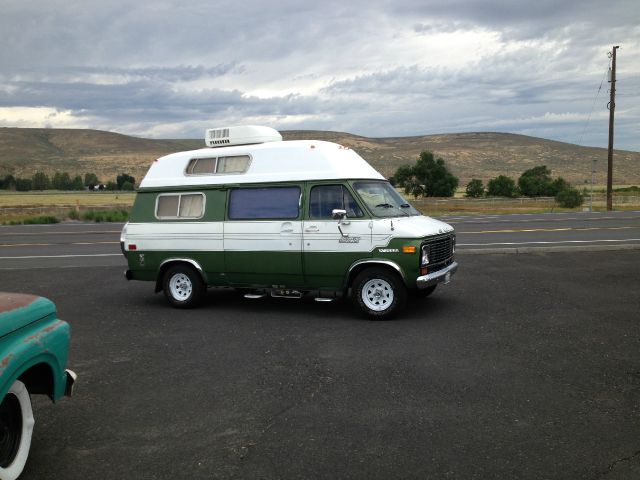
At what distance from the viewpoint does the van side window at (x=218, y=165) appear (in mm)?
9727

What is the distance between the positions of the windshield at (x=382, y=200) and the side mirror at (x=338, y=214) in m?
0.39

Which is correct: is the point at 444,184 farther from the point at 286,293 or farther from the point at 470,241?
the point at 286,293

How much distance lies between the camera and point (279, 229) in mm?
9266

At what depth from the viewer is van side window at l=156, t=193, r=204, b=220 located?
994 cm

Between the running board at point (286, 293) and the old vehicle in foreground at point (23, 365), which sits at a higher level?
the old vehicle in foreground at point (23, 365)

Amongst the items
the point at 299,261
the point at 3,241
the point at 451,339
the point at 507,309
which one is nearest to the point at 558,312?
the point at 507,309

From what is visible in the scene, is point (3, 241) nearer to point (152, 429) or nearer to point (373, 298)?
point (373, 298)

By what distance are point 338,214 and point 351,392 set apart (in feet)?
11.8

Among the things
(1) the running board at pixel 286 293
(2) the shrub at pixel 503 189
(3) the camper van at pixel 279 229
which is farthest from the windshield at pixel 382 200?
(2) the shrub at pixel 503 189

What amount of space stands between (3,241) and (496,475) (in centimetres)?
2327

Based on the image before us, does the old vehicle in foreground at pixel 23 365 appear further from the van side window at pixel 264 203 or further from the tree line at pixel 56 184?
the tree line at pixel 56 184

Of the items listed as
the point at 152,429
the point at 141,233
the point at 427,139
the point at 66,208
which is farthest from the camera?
the point at 427,139

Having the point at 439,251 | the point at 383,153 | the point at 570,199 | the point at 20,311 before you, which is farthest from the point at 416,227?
the point at 383,153

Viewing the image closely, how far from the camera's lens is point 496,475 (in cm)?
403
